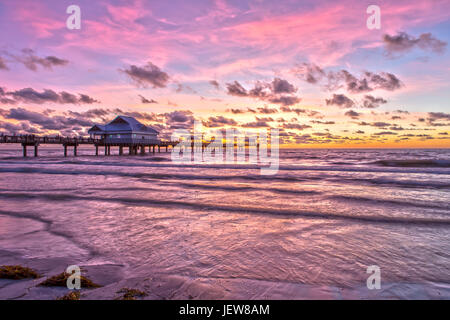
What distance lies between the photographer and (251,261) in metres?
4.02

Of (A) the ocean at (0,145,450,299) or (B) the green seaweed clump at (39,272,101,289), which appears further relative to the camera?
(A) the ocean at (0,145,450,299)

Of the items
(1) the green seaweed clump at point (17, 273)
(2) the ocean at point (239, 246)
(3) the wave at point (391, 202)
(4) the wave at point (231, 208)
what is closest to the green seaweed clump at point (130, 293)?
(2) the ocean at point (239, 246)

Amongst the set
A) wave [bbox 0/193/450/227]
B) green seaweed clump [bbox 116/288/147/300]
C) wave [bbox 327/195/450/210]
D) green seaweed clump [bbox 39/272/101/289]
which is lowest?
wave [bbox 327/195/450/210]

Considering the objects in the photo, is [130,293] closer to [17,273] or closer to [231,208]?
[17,273]

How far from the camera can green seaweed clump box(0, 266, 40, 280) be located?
129 inches

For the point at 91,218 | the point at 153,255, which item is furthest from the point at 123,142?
the point at 153,255

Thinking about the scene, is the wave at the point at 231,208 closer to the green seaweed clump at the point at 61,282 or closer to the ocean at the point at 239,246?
the ocean at the point at 239,246

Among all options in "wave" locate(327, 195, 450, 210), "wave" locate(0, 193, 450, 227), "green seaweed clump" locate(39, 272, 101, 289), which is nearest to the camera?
"green seaweed clump" locate(39, 272, 101, 289)

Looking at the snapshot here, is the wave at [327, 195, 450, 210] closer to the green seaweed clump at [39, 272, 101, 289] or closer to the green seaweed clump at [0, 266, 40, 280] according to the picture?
the green seaweed clump at [39, 272, 101, 289]

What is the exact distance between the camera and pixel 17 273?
10.9 feet

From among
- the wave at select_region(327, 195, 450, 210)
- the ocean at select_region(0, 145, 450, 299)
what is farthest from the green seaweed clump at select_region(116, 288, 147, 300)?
the wave at select_region(327, 195, 450, 210)

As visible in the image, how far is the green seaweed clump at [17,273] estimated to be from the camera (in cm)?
328

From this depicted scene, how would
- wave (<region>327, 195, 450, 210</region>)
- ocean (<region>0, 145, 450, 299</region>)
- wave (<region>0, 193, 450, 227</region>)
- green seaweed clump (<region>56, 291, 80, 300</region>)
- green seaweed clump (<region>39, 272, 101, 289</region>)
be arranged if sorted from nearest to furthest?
green seaweed clump (<region>56, 291, 80, 300</region>)
green seaweed clump (<region>39, 272, 101, 289</region>)
ocean (<region>0, 145, 450, 299</region>)
wave (<region>0, 193, 450, 227</region>)
wave (<region>327, 195, 450, 210</region>)

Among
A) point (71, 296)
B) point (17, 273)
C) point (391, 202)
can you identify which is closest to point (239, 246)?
point (71, 296)
